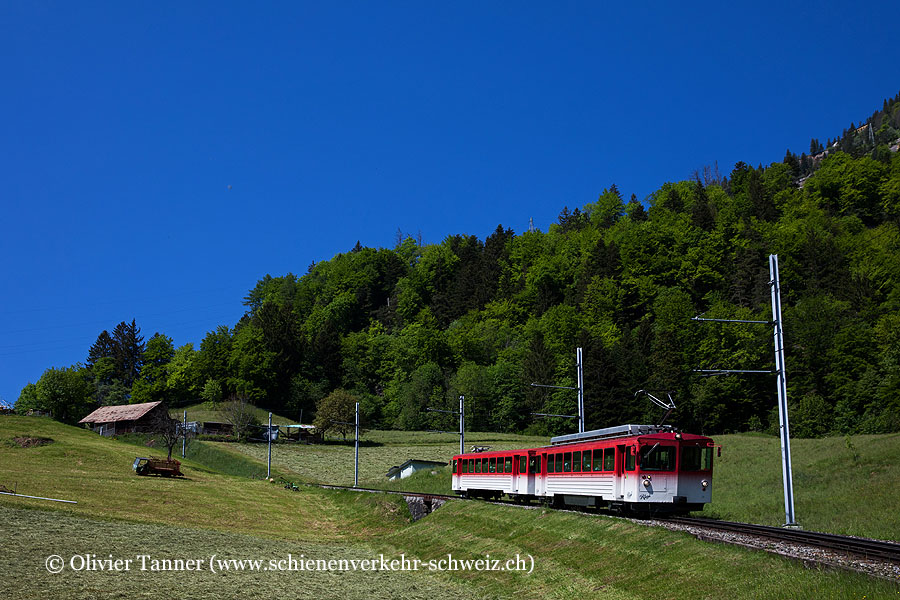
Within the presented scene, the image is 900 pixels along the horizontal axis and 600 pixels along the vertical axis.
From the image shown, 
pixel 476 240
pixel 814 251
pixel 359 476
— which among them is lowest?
pixel 359 476

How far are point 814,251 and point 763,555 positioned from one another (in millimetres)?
113060

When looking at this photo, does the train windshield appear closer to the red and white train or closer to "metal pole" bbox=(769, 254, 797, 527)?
the red and white train

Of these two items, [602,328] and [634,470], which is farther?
[602,328]

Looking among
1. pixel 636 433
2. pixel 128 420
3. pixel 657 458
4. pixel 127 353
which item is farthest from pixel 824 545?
pixel 127 353

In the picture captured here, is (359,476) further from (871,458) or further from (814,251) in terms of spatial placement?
(814,251)

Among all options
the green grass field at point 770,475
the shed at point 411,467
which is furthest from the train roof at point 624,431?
the shed at point 411,467

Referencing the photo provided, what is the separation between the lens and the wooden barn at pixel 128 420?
10588 cm

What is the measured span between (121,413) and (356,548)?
3434 inches

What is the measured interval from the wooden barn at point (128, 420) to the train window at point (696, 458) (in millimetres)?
90935

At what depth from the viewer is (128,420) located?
350 feet

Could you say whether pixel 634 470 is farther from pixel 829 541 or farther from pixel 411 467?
pixel 411 467

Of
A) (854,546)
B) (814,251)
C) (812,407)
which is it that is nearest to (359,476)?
(812,407)

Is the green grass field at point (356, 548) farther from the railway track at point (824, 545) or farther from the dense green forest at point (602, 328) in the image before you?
the dense green forest at point (602, 328)

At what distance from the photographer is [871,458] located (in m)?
47.8
